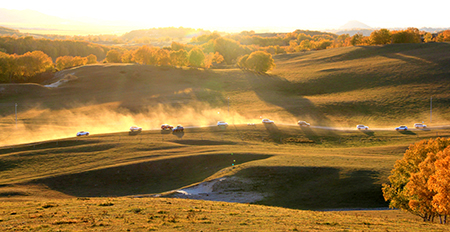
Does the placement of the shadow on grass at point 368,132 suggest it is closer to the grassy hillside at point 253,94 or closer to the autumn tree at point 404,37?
the grassy hillside at point 253,94

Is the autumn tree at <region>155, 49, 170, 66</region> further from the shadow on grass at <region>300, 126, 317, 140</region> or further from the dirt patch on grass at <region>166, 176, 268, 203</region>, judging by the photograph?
the dirt patch on grass at <region>166, 176, 268, 203</region>

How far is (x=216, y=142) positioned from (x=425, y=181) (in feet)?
113

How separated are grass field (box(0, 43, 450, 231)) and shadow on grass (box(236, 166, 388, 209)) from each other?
0.15 metres

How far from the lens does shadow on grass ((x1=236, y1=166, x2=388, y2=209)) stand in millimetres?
33312

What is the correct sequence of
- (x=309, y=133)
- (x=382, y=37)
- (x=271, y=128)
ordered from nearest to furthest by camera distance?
(x=309, y=133)
(x=271, y=128)
(x=382, y=37)

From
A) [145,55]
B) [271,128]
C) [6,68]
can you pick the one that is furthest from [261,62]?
[6,68]

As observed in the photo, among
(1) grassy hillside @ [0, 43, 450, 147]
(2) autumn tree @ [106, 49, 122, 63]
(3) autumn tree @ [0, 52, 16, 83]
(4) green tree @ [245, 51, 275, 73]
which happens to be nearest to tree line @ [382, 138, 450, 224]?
(1) grassy hillside @ [0, 43, 450, 147]

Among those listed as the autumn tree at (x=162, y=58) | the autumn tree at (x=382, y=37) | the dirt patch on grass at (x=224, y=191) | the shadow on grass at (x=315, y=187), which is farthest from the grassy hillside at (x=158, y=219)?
the autumn tree at (x=382, y=37)

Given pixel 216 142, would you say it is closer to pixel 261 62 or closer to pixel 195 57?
pixel 261 62

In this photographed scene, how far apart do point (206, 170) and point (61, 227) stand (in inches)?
1011

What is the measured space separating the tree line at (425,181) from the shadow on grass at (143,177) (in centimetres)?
2023

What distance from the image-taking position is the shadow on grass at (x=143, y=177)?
→ 35375 millimetres

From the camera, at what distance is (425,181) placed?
2719cm

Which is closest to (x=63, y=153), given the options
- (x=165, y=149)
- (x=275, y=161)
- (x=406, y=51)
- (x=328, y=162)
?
(x=165, y=149)
